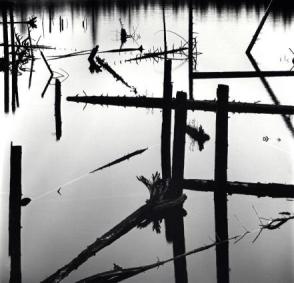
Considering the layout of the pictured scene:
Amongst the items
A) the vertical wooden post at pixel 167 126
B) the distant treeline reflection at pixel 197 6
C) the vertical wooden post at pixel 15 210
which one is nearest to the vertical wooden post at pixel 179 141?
the vertical wooden post at pixel 167 126

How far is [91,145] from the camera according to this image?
1812 cm

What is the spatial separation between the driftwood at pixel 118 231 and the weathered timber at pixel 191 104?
2.02 meters

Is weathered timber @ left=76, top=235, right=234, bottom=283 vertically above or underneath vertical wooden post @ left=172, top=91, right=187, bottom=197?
underneath

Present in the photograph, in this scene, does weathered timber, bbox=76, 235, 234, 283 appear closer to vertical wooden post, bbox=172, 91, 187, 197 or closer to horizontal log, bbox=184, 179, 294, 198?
vertical wooden post, bbox=172, 91, 187, 197

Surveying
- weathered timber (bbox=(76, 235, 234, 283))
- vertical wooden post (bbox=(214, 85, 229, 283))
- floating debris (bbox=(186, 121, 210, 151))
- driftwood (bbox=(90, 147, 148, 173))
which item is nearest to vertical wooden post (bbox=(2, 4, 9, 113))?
driftwood (bbox=(90, 147, 148, 173))

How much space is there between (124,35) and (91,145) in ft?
84.0

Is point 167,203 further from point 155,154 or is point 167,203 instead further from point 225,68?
point 225,68

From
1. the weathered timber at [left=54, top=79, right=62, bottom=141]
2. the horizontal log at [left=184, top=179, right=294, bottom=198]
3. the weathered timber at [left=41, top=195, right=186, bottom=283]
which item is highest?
the weathered timber at [left=54, top=79, right=62, bottom=141]

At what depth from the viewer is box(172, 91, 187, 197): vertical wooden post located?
11.8 m

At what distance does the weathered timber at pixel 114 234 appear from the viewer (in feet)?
31.4

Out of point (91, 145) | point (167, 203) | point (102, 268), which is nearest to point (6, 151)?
point (91, 145)

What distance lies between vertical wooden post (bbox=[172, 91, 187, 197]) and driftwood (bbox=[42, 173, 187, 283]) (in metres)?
0.35

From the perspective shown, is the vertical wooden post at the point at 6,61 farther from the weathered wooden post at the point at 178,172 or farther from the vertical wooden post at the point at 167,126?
the weathered wooden post at the point at 178,172

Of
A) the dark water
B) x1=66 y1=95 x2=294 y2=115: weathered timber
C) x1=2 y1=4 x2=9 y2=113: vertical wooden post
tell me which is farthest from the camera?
x1=2 y1=4 x2=9 y2=113: vertical wooden post
